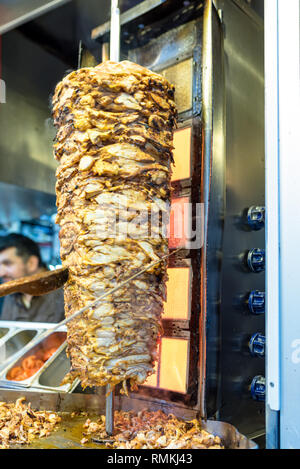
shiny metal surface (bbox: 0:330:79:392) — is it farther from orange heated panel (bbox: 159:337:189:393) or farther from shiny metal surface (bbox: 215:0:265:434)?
shiny metal surface (bbox: 215:0:265:434)

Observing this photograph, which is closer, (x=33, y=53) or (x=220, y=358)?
(x=220, y=358)

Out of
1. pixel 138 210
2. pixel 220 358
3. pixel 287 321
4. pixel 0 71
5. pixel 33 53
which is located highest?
pixel 33 53

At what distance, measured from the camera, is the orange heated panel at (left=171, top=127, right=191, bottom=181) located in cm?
181

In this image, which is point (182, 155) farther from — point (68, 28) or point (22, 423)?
point (22, 423)

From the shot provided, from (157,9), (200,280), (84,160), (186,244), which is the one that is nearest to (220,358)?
(200,280)

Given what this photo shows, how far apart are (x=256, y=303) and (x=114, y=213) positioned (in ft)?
2.46

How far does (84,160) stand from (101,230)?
0.25m

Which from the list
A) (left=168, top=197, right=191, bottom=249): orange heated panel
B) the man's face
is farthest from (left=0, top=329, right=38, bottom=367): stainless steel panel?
(left=168, top=197, right=191, bottom=249): orange heated panel

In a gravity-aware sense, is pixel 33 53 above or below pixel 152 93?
above

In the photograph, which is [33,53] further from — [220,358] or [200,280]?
[220,358]

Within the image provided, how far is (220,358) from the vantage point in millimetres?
1729

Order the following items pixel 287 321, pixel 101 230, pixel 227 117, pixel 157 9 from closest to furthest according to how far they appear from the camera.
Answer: pixel 287 321 < pixel 101 230 < pixel 227 117 < pixel 157 9

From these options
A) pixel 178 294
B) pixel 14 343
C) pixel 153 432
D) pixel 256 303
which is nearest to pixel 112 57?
pixel 178 294

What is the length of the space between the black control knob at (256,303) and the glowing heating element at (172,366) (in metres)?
0.31
